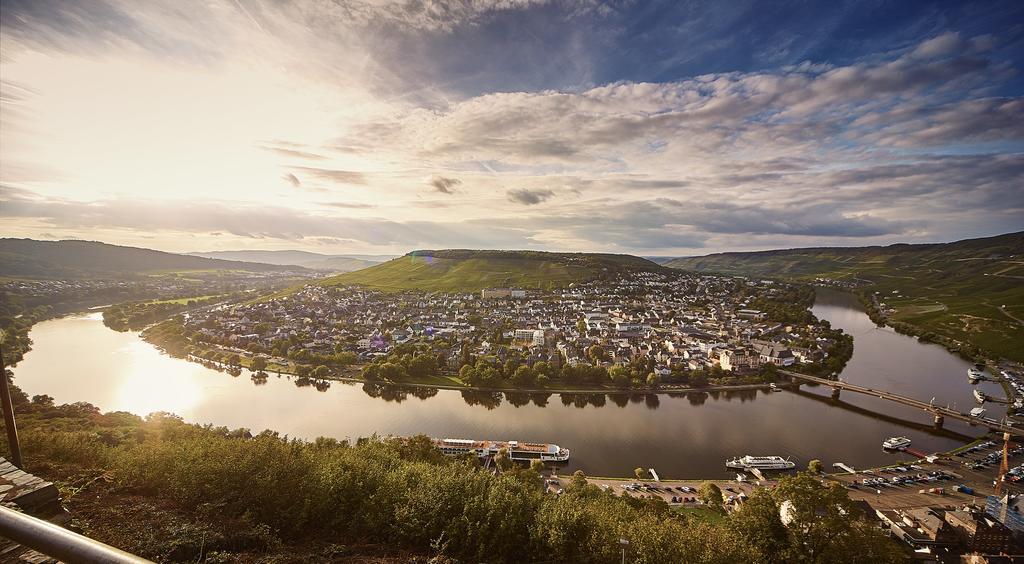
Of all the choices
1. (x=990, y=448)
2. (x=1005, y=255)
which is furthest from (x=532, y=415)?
(x=1005, y=255)

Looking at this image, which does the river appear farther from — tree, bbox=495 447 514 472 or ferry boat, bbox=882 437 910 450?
tree, bbox=495 447 514 472

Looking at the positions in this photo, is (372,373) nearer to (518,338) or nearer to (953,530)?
(518,338)

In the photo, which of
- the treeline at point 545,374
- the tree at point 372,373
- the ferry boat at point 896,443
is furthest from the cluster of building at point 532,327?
the ferry boat at point 896,443

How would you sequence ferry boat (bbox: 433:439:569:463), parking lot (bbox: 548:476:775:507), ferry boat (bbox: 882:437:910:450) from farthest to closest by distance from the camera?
ferry boat (bbox: 882:437:910:450), ferry boat (bbox: 433:439:569:463), parking lot (bbox: 548:476:775:507)

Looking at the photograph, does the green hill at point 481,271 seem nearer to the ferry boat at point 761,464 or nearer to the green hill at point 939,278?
the green hill at point 939,278

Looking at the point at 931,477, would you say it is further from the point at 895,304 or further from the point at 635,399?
the point at 895,304

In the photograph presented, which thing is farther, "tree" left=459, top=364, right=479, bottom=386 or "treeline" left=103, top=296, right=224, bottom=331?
"treeline" left=103, top=296, right=224, bottom=331

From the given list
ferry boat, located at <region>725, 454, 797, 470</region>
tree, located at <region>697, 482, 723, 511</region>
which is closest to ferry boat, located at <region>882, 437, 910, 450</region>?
ferry boat, located at <region>725, 454, 797, 470</region>
